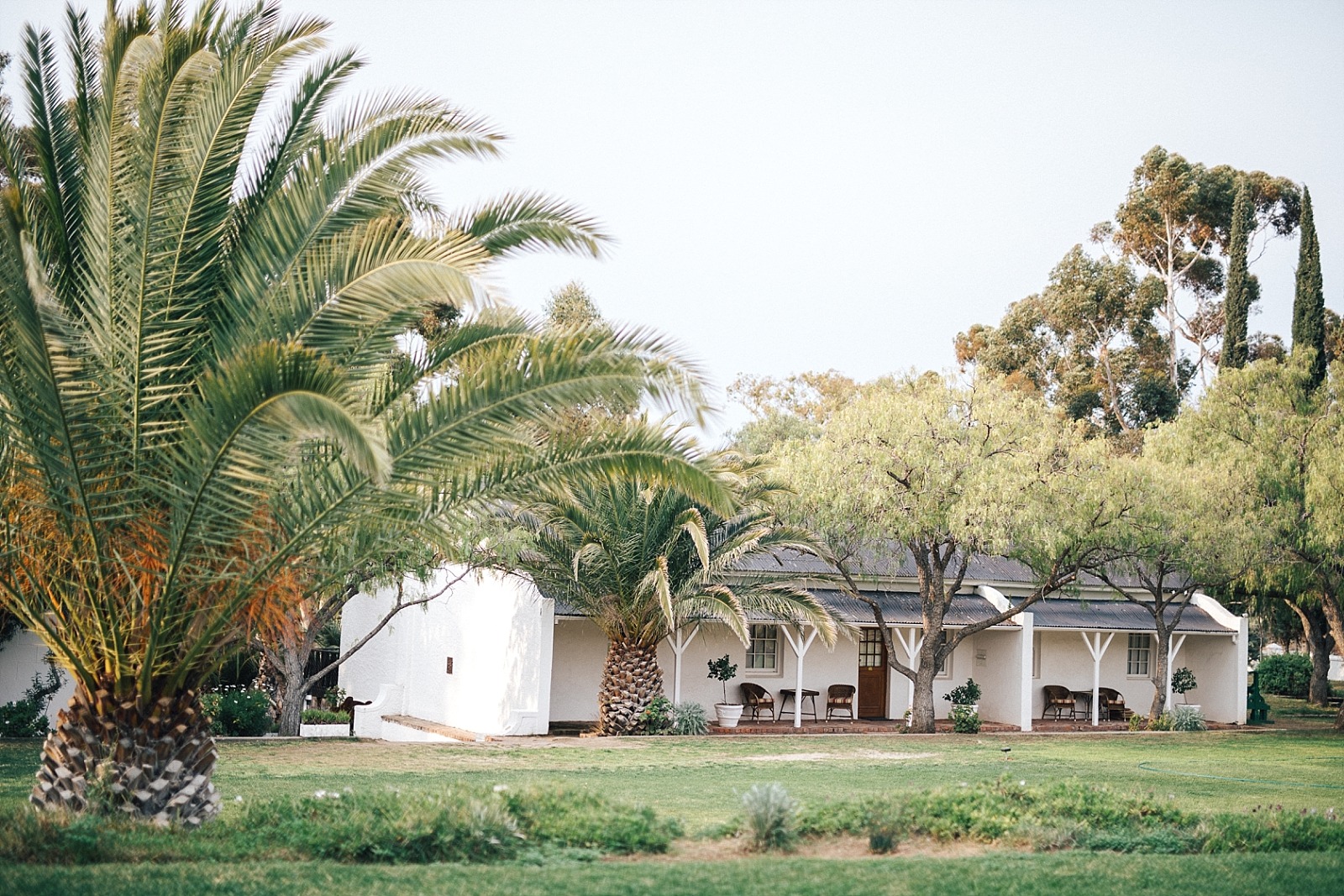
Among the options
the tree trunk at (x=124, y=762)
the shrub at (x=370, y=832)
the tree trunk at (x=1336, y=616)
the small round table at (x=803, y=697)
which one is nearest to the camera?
the shrub at (x=370, y=832)

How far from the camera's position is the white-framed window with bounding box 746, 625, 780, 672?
2675cm

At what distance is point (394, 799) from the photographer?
973 cm

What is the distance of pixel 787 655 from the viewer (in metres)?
27.0

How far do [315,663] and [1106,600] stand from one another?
836 inches

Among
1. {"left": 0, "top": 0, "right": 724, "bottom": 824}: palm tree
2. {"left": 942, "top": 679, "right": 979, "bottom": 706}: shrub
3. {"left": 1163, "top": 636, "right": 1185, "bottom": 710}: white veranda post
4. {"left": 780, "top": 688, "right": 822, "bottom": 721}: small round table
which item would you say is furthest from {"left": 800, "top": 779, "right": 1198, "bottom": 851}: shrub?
{"left": 1163, "top": 636, "right": 1185, "bottom": 710}: white veranda post

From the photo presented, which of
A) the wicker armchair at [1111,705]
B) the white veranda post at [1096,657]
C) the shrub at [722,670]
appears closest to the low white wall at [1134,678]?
the wicker armchair at [1111,705]

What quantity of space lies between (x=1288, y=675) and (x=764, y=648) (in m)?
23.2

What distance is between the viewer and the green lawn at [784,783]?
7609mm

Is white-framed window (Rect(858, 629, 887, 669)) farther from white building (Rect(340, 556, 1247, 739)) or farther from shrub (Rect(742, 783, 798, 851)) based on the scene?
shrub (Rect(742, 783, 798, 851))

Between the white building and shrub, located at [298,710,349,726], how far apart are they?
184 centimetres

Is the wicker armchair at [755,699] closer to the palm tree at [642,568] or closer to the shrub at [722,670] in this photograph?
the shrub at [722,670]

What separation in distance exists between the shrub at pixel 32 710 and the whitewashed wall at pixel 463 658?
546cm

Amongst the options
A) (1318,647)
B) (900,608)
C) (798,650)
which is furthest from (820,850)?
(1318,647)

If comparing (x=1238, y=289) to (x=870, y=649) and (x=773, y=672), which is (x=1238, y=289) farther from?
(x=773, y=672)
